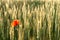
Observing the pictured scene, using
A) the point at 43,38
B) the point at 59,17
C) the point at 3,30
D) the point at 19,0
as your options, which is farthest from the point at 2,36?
the point at 19,0

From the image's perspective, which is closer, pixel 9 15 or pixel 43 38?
pixel 43 38

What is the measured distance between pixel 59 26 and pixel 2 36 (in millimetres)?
473

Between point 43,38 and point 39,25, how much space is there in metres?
0.11

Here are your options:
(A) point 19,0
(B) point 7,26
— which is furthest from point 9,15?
(A) point 19,0

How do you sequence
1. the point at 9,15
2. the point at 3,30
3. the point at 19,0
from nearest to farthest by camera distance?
the point at 3,30 < the point at 9,15 < the point at 19,0

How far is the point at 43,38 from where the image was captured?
146 centimetres

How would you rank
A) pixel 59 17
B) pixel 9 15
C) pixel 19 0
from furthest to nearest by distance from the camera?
pixel 19 0
pixel 9 15
pixel 59 17

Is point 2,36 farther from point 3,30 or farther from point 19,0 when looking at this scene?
point 19,0

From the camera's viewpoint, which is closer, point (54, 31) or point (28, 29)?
point (28, 29)

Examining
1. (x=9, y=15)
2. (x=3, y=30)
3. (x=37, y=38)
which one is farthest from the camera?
(x=9, y=15)

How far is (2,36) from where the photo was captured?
1.47 m

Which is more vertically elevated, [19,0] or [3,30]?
[19,0]

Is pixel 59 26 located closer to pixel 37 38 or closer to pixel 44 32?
pixel 44 32

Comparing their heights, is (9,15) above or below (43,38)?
above
